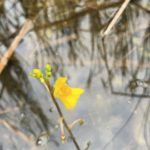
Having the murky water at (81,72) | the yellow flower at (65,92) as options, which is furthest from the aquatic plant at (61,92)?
the murky water at (81,72)

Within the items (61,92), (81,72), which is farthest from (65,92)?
(81,72)

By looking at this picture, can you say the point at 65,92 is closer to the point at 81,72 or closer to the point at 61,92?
the point at 61,92

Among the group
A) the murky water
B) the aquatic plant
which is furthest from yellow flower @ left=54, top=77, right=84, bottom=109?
the murky water

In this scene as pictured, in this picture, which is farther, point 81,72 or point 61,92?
point 81,72

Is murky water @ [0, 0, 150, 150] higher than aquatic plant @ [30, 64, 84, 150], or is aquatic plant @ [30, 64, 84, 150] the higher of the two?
aquatic plant @ [30, 64, 84, 150]

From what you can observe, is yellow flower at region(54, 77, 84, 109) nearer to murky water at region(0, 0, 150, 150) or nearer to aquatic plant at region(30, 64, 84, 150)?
aquatic plant at region(30, 64, 84, 150)

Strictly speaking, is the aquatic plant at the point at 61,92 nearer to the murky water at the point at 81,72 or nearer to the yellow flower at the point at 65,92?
the yellow flower at the point at 65,92

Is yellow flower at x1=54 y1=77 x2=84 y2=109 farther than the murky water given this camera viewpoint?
No
